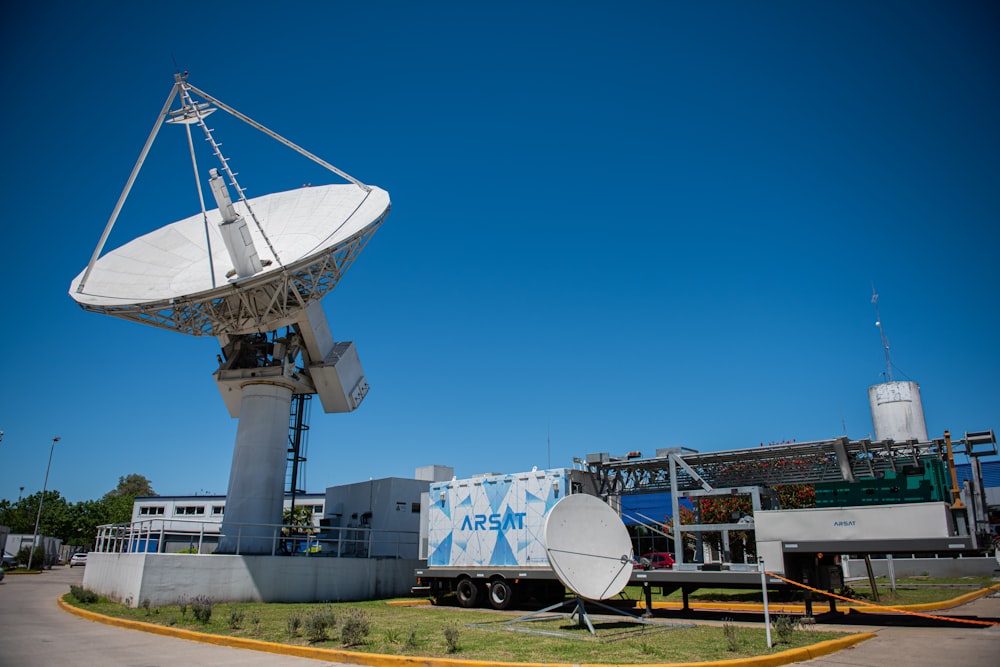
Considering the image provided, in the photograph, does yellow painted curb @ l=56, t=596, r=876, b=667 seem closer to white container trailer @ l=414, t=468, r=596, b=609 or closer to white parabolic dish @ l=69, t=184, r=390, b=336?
white container trailer @ l=414, t=468, r=596, b=609

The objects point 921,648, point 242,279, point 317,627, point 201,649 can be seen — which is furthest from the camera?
point 242,279

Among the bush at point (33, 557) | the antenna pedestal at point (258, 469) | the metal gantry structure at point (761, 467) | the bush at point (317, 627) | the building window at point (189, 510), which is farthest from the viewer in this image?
the building window at point (189, 510)

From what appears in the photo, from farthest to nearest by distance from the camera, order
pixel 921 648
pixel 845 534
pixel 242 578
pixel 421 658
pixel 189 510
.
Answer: pixel 189 510 < pixel 242 578 < pixel 845 534 < pixel 921 648 < pixel 421 658

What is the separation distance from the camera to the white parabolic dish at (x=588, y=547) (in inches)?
545

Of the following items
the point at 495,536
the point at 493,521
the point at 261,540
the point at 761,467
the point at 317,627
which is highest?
the point at 761,467

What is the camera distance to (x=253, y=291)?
24.2 m

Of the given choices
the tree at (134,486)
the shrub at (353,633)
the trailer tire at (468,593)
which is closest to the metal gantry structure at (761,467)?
the trailer tire at (468,593)

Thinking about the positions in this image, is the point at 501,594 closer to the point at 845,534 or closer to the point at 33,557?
the point at 845,534

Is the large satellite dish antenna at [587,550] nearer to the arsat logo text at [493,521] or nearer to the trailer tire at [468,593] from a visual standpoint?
the arsat logo text at [493,521]

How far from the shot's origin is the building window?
286 feet

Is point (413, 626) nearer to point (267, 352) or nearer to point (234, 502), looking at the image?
point (234, 502)

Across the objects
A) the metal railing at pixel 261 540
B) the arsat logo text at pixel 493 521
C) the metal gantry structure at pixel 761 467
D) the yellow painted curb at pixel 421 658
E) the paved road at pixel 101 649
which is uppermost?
the metal gantry structure at pixel 761 467

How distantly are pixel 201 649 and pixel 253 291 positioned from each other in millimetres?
14581

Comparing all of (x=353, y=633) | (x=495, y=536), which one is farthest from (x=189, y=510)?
(x=353, y=633)
